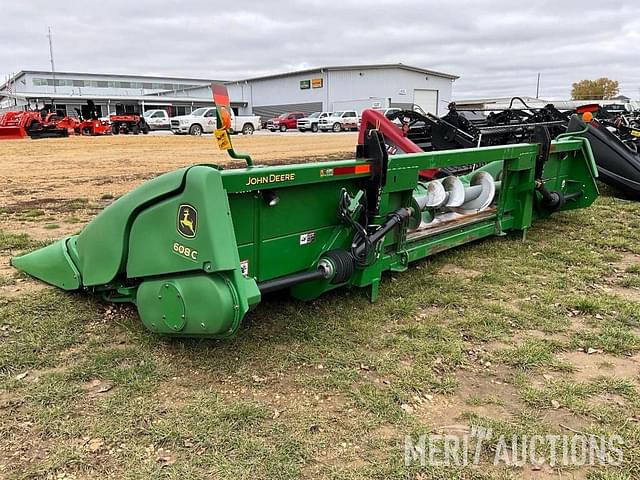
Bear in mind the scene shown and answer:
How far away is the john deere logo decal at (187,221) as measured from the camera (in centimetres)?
241

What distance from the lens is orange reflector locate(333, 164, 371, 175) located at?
3.18m

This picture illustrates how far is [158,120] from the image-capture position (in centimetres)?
3388

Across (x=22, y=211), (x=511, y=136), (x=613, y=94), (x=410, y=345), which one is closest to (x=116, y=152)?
(x=22, y=211)

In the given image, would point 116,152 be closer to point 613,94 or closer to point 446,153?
point 446,153

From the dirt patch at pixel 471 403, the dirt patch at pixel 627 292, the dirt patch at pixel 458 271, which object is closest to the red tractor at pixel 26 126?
the dirt patch at pixel 458 271

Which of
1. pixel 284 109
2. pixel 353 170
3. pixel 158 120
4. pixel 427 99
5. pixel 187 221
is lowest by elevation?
pixel 187 221

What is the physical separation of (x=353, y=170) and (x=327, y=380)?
1.28 metres

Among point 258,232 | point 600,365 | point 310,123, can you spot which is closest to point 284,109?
point 310,123

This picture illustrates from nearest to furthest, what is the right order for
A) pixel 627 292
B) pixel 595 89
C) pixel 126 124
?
pixel 627 292 → pixel 126 124 → pixel 595 89

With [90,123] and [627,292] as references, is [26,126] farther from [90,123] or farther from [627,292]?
[627,292]

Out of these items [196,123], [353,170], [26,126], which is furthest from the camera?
[196,123]

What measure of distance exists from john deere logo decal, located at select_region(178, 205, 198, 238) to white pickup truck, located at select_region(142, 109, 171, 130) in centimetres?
3321

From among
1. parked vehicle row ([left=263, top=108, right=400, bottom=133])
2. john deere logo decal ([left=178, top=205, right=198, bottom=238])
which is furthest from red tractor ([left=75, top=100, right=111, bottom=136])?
john deere logo decal ([left=178, top=205, right=198, bottom=238])

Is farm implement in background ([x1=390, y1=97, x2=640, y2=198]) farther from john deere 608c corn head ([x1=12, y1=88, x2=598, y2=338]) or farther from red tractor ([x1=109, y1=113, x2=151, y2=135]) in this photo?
red tractor ([x1=109, y1=113, x2=151, y2=135])
